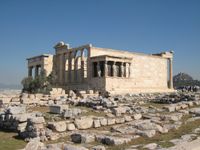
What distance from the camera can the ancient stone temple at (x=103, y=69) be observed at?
37.2 metres

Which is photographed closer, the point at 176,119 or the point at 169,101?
the point at 176,119

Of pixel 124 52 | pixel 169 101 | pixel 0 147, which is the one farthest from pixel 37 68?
pixel 0 147

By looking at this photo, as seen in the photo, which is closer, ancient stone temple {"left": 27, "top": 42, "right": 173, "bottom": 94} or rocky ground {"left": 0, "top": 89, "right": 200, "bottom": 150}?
rocky ground {"left": 0, "top": 89, "right": 200, "bottom": 150}

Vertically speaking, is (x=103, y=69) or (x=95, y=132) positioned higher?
(x=103, y=69)

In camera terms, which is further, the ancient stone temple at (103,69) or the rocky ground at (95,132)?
the ancient stone temple at (103,69)

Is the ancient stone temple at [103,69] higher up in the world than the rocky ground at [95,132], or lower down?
higher up

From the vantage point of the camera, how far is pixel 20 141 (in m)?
9.37

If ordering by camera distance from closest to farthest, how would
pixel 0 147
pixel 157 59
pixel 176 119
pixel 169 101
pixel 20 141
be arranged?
pixel 0 147, pixel 20 141, pixel 176 119, pixel 169 101, pixel 157 59

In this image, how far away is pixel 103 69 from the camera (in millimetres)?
39375

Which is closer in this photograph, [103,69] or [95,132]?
[95,132]

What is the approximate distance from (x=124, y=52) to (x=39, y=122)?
33.0 metres

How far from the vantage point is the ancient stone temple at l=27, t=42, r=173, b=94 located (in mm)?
37250

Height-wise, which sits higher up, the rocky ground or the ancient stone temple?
the ancient stone temple

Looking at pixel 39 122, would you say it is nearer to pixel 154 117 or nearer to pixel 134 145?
pixel 134 145
